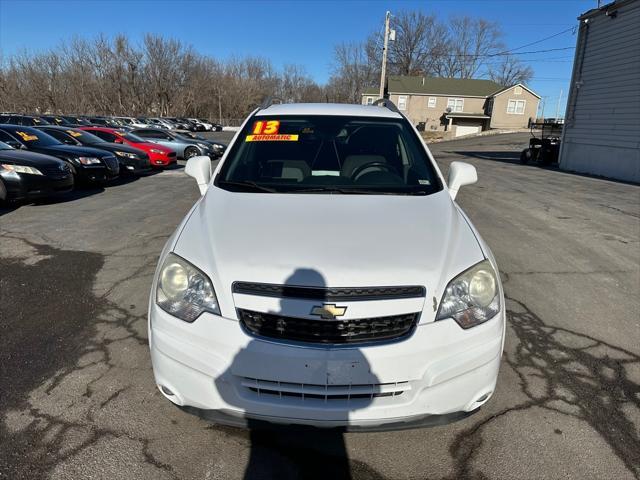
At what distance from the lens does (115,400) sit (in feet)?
8.79

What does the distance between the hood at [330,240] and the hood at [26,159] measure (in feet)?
23.1

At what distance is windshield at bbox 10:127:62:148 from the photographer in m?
10.5

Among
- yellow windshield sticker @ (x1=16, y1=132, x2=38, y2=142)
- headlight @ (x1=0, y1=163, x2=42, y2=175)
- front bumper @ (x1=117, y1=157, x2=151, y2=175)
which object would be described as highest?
yellow windshield sticker @ (x1=16, y1=132, x2=38, y2=142)

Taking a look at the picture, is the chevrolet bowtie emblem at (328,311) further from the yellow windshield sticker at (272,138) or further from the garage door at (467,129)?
the garage door at (467,129)

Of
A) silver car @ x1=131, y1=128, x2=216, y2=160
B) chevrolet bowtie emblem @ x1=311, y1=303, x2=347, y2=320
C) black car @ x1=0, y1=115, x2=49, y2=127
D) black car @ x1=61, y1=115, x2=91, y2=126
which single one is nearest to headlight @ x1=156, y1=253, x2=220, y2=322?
chevrolet bowtie emblem @ x1=311, y1=303, x2=347, y2=320

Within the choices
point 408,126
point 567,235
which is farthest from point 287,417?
point 567,235

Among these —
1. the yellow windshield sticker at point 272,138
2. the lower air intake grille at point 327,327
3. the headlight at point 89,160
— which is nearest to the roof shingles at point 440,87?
the headlight at point 89,160

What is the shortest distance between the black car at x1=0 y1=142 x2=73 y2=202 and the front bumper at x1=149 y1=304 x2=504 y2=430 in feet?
25.0

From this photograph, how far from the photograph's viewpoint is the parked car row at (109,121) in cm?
2054

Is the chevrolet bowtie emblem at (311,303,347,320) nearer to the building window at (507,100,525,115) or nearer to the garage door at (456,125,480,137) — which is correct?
the garage door at (456,125,480,137)

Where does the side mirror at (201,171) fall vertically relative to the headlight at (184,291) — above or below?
above

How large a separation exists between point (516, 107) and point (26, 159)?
57713 millimetres

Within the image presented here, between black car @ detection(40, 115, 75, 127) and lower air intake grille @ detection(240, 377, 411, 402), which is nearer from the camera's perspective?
lower air intake grille @ detection(240, 377, 411, 402)

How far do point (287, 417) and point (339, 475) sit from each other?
0.49 m
